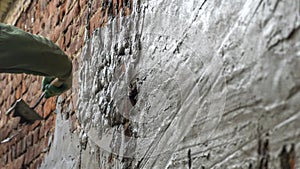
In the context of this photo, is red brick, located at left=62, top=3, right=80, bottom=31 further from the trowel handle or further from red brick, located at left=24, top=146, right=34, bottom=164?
red brick, located at left=24, top=146, right=34, bottom=164

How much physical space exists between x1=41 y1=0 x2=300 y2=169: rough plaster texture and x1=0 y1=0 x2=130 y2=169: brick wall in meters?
0.21

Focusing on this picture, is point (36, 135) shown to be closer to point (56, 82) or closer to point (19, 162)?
point (19, 162)

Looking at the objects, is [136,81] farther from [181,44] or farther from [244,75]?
[244,75]

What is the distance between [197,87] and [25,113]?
1348mm

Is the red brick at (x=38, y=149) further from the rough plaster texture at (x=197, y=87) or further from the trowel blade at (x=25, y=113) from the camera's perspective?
the rough plaster texture at (x=197, y=87)

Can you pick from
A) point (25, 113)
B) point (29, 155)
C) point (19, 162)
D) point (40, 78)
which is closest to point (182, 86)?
point (25, 113)

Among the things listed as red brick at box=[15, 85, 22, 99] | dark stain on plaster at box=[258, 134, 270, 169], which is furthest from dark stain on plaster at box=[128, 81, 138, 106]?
red brick at box=[15, 85, 22, 99]

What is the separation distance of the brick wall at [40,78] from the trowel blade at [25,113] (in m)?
0.08

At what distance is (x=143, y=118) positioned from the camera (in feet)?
4.42

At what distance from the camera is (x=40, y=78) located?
8.46 feet

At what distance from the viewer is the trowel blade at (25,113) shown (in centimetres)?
216

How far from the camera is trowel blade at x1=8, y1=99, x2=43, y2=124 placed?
2.16m

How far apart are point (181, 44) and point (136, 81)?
11.3 inches

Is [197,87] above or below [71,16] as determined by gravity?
below
